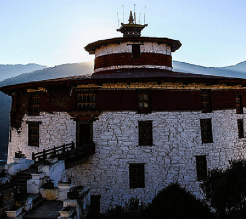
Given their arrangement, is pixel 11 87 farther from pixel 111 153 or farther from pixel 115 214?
pixel 115 214

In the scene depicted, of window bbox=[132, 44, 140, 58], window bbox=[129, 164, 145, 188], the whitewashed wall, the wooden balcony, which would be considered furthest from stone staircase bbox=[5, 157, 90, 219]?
window bbox=[132, 44, 140, 58]

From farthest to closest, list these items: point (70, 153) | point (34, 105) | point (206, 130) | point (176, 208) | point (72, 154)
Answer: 1. point (34, 105)
2. point (206, 130)
3. point (72, 154)
4. point (70, 153)
5. point (176, 208)

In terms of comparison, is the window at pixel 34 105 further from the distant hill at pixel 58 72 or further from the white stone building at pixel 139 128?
the distant hill at pixel 58 72

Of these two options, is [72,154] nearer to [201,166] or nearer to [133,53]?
[201,166]

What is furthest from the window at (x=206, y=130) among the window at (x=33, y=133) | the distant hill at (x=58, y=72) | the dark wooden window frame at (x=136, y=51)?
the distant hill at (x=58, y=72)

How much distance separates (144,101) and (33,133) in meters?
9.79

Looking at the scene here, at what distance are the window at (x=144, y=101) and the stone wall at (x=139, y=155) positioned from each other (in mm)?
525

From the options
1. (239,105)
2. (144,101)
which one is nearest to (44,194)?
(144,101)

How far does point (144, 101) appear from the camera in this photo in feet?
52.6

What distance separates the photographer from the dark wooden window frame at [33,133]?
59.1 feet

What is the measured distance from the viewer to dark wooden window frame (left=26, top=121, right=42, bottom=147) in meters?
18.0

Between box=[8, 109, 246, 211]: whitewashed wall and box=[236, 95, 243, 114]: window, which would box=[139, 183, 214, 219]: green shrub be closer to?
box=[8, 109, 246, 211]: whitewashed wall

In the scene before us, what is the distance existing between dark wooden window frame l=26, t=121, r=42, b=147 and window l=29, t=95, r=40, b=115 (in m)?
0.89

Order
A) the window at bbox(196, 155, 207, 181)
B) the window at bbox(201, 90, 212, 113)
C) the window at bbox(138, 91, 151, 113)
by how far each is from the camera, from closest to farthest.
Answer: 1. the window at bbox(138, 91, 151, 113)
2. the window at bbox(196, 155, 207, 181)
3. the window at bbox(201, 90, 212, 113)
